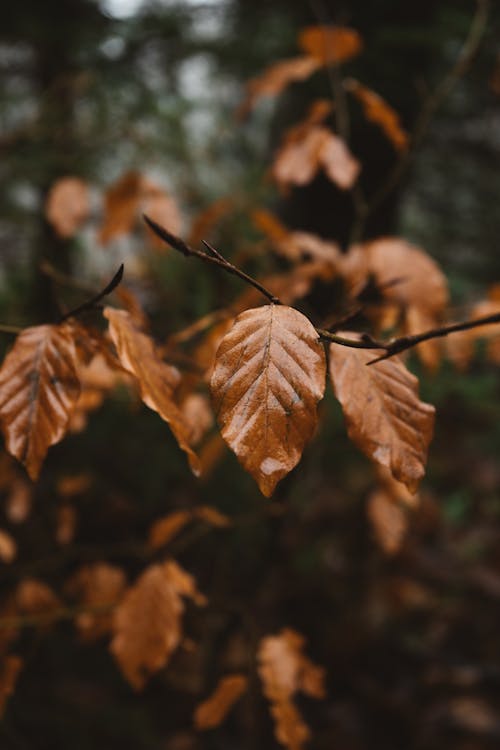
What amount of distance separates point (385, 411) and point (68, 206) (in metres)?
1.33

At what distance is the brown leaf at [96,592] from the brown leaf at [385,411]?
98 centimetres

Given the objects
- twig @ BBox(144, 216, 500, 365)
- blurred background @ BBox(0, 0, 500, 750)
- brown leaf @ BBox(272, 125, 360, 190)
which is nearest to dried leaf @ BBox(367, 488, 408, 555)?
blurred background @ BBox(0, 0, 500, 750)

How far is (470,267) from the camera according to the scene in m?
3.92

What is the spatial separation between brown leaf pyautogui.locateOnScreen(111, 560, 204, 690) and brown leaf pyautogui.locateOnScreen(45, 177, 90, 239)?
1015mm

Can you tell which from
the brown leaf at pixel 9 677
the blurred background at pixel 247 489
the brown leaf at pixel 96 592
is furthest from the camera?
the blurred background at pixel 247 489

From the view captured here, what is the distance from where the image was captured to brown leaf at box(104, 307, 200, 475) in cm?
54

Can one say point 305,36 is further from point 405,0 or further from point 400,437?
point 400,437

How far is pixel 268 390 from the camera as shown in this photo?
19.3 inches

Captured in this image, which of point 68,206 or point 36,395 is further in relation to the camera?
point 68,206

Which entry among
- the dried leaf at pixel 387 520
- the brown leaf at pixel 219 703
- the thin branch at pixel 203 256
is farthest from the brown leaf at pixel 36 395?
the dried leaf at pixel 387 520

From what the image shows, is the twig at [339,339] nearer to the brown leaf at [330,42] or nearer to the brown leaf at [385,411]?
the brown leaf at [385,411]

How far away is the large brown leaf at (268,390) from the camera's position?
48 cm

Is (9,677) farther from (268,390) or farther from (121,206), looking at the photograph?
(121,206)

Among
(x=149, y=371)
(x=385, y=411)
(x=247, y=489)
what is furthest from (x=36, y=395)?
(x=247, y=489)
